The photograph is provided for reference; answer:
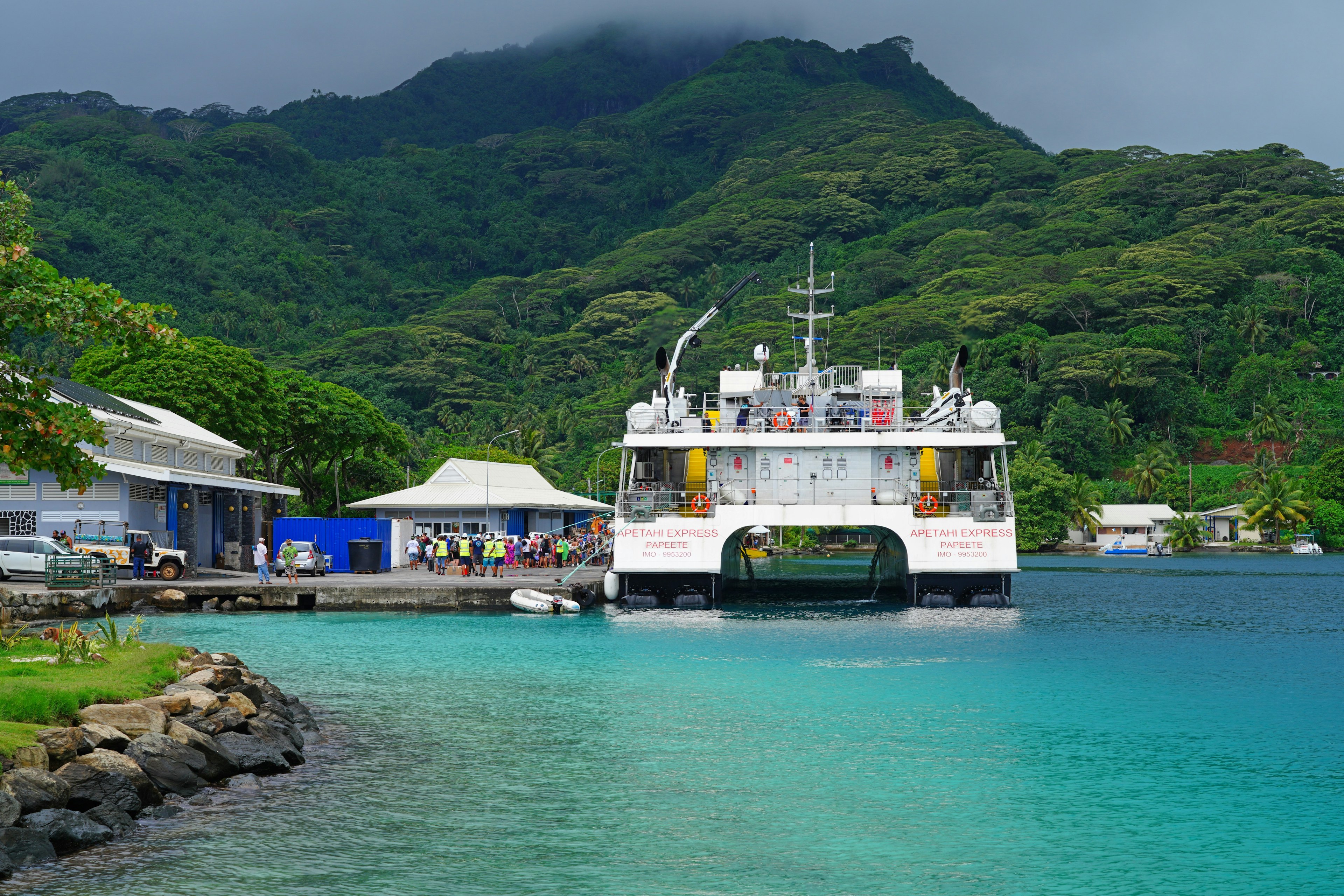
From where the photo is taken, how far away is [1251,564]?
76375mm

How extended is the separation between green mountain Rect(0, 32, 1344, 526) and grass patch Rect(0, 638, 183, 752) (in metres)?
76.3

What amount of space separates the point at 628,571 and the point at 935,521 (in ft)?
27.7

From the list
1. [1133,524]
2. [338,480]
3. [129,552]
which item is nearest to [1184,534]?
[1133,524]

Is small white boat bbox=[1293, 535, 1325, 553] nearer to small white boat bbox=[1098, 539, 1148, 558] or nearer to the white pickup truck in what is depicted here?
small white boat bbox=[1098, 539, 1148, 558]

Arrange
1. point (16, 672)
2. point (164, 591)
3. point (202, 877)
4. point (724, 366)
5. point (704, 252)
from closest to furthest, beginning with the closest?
point (202, 877) → point (16, 672) → point (164, 591) → point (724, 366) → point (704, 252)

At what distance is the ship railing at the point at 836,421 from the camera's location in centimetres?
3509

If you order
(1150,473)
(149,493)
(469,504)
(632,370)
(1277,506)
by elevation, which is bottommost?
(1277,506)

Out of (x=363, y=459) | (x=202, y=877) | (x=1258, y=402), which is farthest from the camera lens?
(x=1258, y=402)

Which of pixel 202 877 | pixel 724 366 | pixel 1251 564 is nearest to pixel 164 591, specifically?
pixel 202 877

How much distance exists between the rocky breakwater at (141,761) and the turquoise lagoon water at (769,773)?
288 mm

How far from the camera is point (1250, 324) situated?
113375 mm

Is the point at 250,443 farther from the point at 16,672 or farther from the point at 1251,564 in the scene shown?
the point at 1251,564

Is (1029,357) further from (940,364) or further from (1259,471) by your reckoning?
(1259,471)

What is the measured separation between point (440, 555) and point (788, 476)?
13171 millimetres
